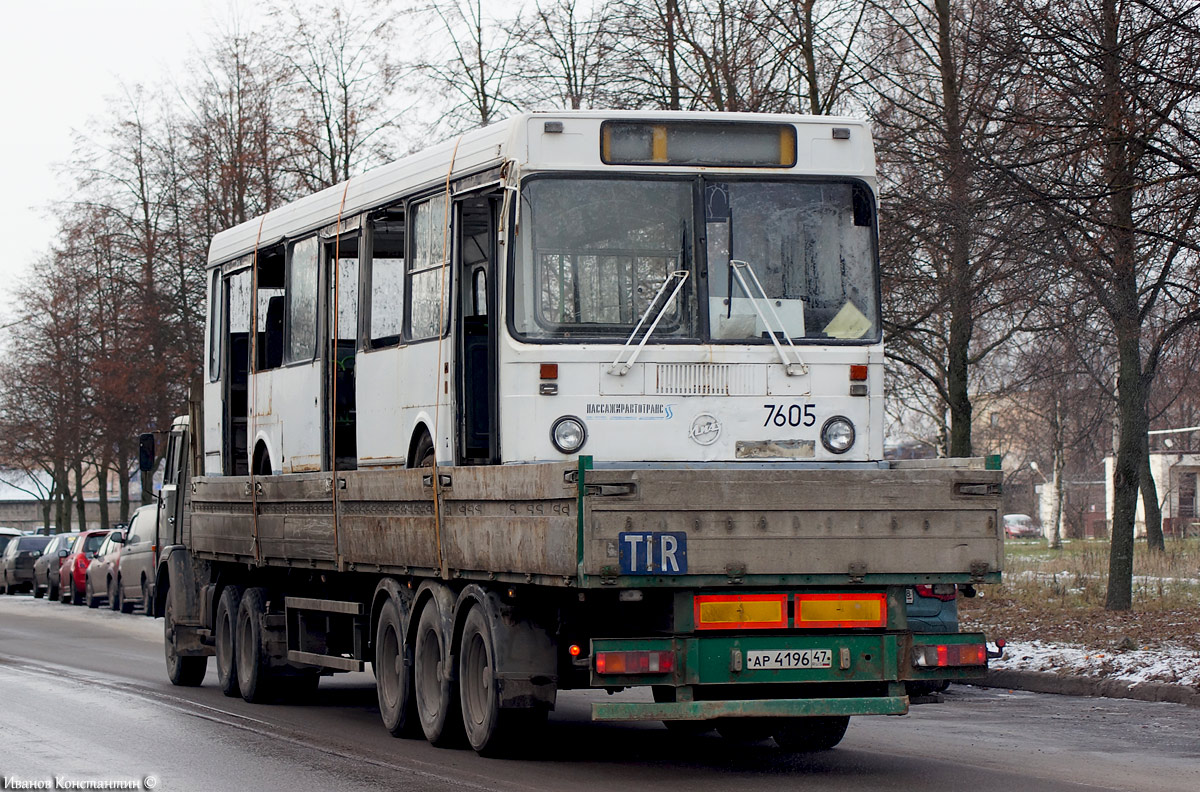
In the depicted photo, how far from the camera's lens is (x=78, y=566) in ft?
124

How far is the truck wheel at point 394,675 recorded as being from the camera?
11641 millimetres

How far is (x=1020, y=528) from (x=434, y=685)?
264ft

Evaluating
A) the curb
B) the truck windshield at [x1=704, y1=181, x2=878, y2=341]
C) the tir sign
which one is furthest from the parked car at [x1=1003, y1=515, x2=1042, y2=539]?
the tir sign

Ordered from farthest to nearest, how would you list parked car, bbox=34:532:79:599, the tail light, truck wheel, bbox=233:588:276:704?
1. parked car, bbox=34:532:79:599
2. truck wheel, bbox=233:588:276:704
3. the tail light

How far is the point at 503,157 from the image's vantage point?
10.7 metres

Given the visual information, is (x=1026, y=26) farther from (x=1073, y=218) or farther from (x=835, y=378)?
(x=835, y=378)

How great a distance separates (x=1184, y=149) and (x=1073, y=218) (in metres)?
1.14

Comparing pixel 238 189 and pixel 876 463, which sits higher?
pixel 238 189

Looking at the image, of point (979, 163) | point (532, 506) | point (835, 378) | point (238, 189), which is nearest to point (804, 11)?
point (979, 163)

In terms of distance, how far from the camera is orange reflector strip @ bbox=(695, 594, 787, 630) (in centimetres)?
936

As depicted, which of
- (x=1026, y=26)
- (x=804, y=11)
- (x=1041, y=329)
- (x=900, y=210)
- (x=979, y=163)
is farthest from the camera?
(x=804, y=11)

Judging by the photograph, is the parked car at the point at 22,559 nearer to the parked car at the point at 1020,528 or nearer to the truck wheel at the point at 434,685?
the truck wheel at the point at 434,685

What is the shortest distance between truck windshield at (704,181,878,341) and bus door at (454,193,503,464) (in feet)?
4.67

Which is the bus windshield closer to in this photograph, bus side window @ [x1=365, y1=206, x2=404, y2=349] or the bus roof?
the bus roof
